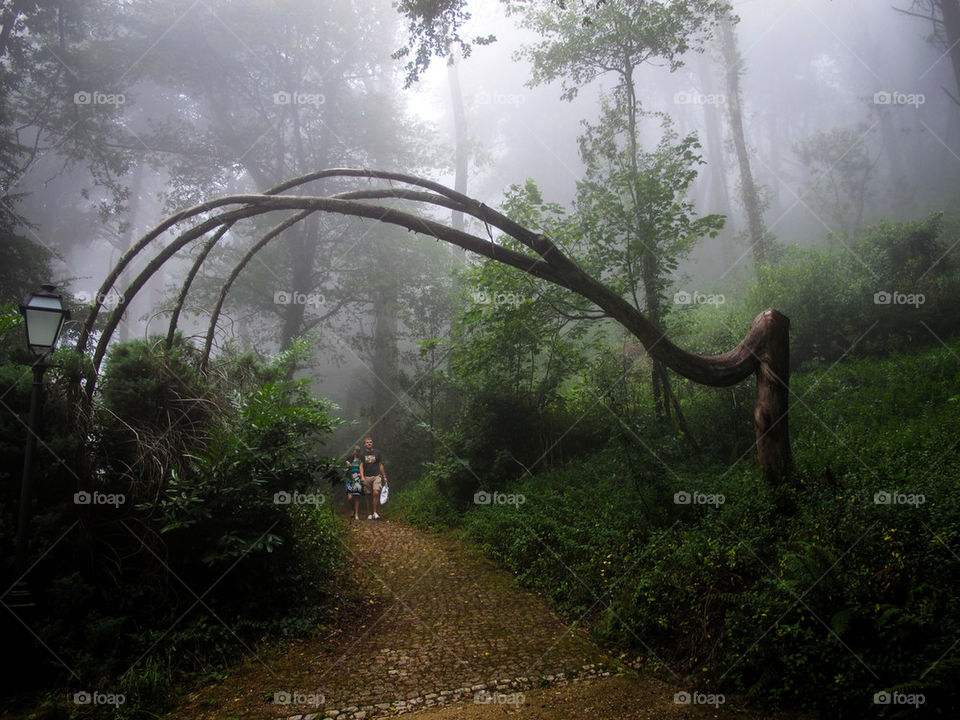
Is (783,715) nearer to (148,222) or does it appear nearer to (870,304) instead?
(870,304)

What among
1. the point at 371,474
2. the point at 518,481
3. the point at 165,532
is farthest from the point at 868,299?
the point at 165,532

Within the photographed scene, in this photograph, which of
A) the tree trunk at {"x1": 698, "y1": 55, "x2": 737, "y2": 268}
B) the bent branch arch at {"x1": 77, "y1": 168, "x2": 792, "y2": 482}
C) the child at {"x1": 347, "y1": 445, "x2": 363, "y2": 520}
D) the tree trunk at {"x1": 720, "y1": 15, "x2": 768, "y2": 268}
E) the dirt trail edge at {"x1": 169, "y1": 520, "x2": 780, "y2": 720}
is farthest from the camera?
the tree trunk at {"x1": 698, "y1": 55, "x2": 737, "y2": 268}

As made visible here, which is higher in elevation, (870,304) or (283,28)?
(283,28)

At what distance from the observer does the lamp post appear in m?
4.21

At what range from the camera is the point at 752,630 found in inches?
153

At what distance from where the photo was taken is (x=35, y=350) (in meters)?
4.59

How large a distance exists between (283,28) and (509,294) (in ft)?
61.4

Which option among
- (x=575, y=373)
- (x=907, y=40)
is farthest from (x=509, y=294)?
(x=907, y=40)

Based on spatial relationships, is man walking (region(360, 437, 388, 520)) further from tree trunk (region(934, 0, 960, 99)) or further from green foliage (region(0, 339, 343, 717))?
tree trunk (region(934, 0, 960, 99))

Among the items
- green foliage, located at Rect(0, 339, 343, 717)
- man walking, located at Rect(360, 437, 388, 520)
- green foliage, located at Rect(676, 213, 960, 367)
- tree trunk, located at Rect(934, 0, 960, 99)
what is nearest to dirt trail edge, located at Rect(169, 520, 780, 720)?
green foliage, located at Rect(0, 339, 343, 717)

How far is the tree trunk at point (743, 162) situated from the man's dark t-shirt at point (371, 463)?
45.3ft

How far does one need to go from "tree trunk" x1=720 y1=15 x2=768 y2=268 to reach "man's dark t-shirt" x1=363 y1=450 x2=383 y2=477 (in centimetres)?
1382

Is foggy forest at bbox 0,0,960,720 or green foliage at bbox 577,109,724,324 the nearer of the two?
foggy forest at bbox 0,0,960,720

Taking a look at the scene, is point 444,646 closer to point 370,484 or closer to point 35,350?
point 35,350
